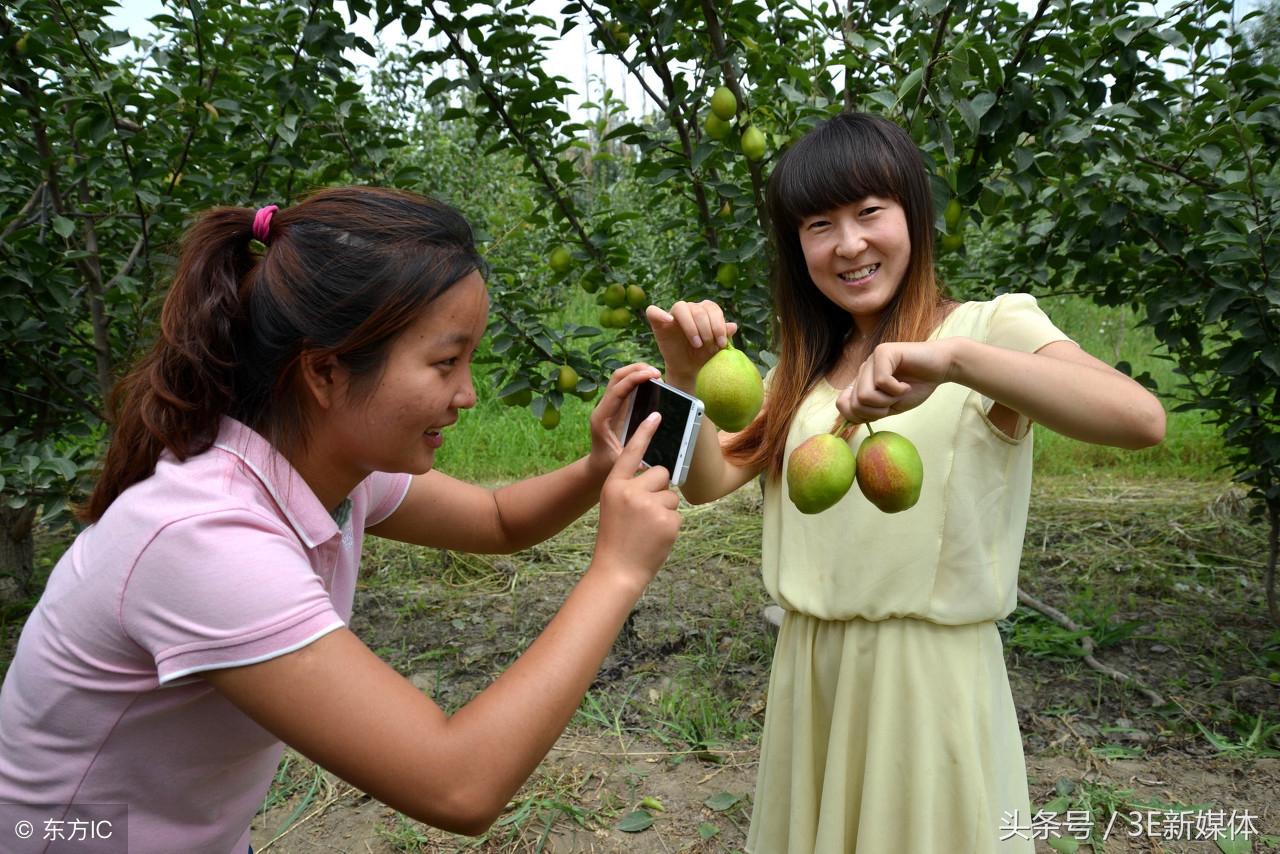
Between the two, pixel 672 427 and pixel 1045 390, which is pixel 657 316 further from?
pixel 1045 390

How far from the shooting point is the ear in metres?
1.11

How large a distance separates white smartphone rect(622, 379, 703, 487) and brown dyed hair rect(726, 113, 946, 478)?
0.34 metres

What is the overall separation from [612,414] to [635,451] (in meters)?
0.25

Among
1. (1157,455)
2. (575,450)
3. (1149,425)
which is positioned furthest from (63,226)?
(1157,455)

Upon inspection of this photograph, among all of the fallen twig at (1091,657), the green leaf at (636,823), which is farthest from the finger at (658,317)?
the fallen twig at (1091,657)

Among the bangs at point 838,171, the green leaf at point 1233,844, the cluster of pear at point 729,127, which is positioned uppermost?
the cluster of pear at point 729,127

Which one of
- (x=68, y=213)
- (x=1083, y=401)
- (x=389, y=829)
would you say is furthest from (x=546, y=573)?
(x=1083, y=401)

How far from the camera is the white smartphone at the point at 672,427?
1171 mm

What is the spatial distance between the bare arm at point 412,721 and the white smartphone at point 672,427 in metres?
0.30

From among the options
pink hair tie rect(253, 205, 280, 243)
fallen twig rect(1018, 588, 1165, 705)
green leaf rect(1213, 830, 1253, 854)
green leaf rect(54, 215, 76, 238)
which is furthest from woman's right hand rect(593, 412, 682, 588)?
fallen twig rect(1018, 588, 1165, 705)

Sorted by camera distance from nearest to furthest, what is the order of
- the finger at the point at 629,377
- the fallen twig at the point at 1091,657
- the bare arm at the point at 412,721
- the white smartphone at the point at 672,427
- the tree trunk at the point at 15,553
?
1. the bare arm at the point at 412,721
2. the white smartphone at the point at 672,427
3. the finger at the point at 629,377
4. the fallen twig at the point at 1091,657
5. the tree trunk at the point at 15,553

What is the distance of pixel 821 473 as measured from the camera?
1151mm

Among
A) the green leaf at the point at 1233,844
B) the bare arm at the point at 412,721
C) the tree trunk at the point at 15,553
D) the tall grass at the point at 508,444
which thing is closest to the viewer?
the bare arm at the point at 412,721

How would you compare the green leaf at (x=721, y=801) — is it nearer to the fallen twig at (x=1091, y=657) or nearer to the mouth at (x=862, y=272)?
the fallen twig at (x=1091, y=657)
